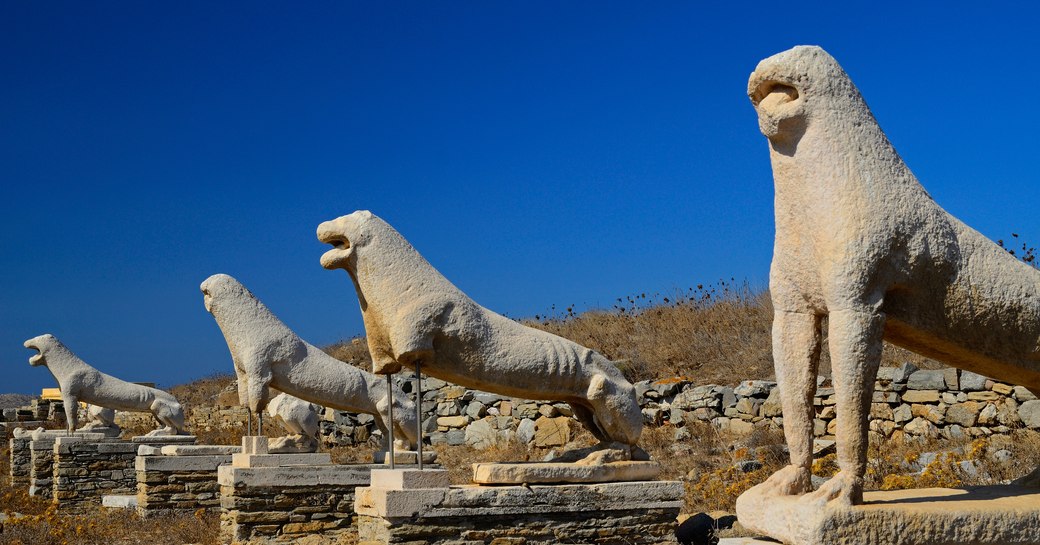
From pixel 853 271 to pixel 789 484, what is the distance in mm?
873

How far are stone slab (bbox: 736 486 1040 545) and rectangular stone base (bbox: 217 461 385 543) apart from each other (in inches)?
263

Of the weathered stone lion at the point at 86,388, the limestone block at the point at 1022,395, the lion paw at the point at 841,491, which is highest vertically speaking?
the weathered stone lion at the point at 86,388

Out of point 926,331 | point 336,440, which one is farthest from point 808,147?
point 336,440

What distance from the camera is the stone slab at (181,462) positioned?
12.7 m

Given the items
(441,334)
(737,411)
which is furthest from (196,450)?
(441,334)

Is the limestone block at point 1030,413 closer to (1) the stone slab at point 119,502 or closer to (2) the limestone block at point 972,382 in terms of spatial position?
(2) the limestone block at point 972,382

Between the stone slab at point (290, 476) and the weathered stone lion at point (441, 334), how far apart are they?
9.62 ft

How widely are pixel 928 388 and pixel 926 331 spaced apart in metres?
7.85

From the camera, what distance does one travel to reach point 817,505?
11.5ft

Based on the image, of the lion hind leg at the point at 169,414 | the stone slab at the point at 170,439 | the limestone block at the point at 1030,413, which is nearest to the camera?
the limestone block at the point at 1030,413

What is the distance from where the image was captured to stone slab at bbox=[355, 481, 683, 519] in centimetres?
689

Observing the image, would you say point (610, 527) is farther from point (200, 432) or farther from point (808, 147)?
point (200, 432)

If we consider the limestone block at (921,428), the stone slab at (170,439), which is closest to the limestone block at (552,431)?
the limestone block at (921,428)

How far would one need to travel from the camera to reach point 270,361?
1030cm
